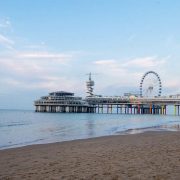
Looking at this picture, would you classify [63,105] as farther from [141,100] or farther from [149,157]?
[149,157]

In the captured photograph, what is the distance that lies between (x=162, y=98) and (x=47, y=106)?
47.4 meters

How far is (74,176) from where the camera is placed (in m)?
7.60

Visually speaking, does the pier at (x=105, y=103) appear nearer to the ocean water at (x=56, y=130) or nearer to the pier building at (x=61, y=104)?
the pier building at (x=61, y=104)

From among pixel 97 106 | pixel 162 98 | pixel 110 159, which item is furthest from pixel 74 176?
pixel 97 106

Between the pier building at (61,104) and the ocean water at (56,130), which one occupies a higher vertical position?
the pier building at (61,104)

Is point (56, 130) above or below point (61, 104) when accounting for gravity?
below

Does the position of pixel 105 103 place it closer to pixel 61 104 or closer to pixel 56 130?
pixel 61 104

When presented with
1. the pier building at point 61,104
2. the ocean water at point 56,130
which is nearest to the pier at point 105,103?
the pier building at point 61,104

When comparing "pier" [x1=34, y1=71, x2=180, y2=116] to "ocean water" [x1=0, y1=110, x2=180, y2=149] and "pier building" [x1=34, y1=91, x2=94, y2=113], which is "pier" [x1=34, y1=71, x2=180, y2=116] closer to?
"pier building" [x1=34, y1=91, x2=94, y2=113]

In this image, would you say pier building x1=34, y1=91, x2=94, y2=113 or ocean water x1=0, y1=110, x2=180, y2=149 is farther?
pier building x1=34, y1=91, x2=94, y2=113

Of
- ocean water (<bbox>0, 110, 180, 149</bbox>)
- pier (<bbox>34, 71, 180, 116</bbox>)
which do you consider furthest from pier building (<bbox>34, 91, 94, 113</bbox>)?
ocean water (<bbox>0, 110, 180, 149</bbox>)

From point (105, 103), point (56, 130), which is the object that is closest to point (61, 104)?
point (105, 103)

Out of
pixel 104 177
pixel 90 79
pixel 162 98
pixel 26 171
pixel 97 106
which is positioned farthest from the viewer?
pixel 90 79

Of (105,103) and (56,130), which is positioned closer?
(56,130)
